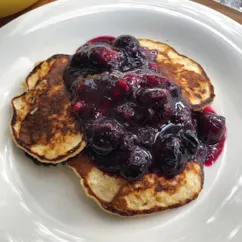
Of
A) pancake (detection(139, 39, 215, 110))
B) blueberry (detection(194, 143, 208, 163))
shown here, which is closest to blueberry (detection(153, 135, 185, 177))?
blueberry (detection(194, 143, 208, 163))

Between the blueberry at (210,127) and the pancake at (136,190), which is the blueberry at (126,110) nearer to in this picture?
the pancake at (136,190)

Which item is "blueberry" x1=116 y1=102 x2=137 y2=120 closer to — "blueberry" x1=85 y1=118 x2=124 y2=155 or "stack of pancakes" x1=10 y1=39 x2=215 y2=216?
"blueberry" x1=85 y1=118 x2=124 y2=155

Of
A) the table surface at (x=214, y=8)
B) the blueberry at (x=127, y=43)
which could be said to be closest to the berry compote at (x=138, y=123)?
the blueberry at (x=127, y=43)

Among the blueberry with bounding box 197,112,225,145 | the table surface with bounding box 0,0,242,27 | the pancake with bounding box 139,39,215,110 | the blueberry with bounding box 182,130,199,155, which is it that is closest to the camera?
the blueberry with bounding box 182,130,199,155

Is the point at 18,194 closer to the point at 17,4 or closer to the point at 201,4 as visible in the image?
the point at 17,4

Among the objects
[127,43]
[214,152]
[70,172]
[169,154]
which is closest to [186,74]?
[127,43]

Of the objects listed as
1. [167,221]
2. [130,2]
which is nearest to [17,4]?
[130,2]
